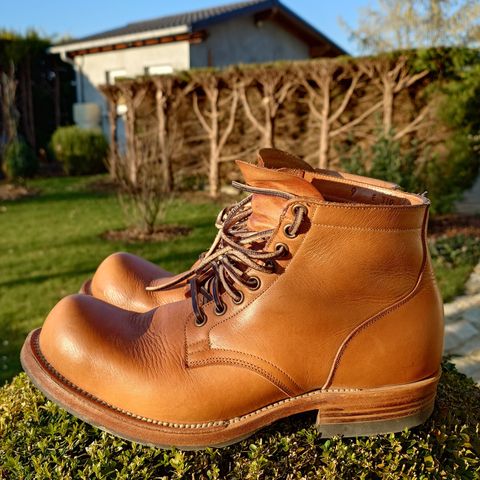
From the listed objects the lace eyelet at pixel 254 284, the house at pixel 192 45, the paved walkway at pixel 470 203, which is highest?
the house at pixel 192 45

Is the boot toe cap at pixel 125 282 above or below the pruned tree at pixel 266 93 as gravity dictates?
below

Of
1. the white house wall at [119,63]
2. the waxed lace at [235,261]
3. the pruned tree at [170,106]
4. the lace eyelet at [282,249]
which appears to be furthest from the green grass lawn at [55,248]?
the white house wall at [119,63]

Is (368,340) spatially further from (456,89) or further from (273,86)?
(273,86)

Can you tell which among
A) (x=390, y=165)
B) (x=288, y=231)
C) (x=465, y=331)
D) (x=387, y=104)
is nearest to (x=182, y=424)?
(x=288, y=231)

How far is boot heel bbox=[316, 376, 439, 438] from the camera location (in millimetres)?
1235

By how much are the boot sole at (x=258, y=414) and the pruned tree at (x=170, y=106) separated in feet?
35.0

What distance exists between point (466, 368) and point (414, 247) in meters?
3.08

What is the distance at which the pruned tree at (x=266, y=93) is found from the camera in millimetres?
10750

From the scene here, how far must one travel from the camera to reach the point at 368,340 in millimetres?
1223

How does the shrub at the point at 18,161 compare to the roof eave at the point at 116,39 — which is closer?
the shrub at the point at 18,161

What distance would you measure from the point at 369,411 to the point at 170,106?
12.1 m

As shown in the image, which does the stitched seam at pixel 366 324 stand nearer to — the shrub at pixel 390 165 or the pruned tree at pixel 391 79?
the shrub at pixel 390 165

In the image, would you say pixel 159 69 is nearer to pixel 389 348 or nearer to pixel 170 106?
pixel 170 106

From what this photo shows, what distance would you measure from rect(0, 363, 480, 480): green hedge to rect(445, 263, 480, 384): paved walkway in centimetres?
231
